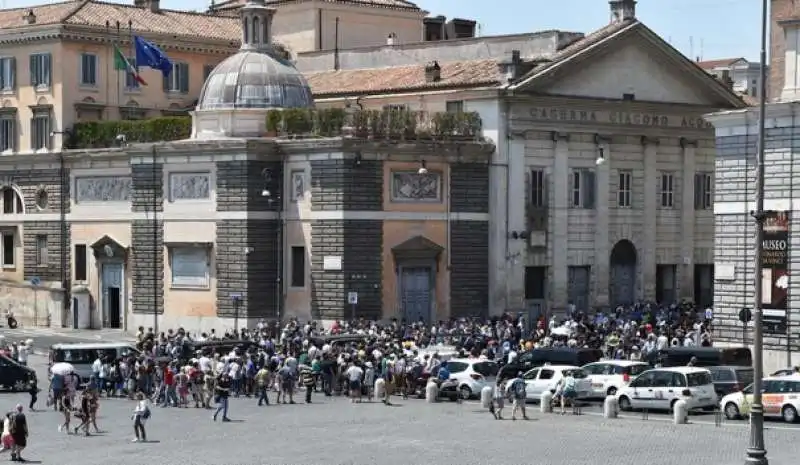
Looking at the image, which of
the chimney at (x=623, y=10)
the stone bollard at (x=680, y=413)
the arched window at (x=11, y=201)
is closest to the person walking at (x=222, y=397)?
the stone bollard at (x=680, y=413)

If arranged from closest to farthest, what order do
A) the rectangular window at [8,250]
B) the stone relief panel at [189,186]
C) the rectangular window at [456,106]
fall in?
the stone relief panel at [189,186], the rectangular window at [456,106], the rectangular window at [8,250]

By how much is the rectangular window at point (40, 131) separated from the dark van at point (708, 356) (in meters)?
34.2

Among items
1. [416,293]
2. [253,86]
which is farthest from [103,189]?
[416,293]

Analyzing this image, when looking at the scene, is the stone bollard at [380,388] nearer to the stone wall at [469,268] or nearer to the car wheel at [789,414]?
the car wheel at [789,414]

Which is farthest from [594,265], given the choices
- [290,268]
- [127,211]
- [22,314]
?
[22,314]

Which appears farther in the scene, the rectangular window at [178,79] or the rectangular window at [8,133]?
the rectangular window at [178,79]

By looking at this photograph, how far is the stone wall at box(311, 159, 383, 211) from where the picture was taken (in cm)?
6831

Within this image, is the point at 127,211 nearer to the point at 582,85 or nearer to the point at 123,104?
the point at 123,104

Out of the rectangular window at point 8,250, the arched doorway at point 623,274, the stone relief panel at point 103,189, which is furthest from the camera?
the rectangular window at point 8,250

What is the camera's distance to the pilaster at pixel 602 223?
75000 mm

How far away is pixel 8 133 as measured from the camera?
8119 centimetres

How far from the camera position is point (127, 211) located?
7512 centimetres

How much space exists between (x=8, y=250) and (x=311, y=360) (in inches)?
1188

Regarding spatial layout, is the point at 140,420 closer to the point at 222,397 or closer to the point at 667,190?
the point at 222,397
